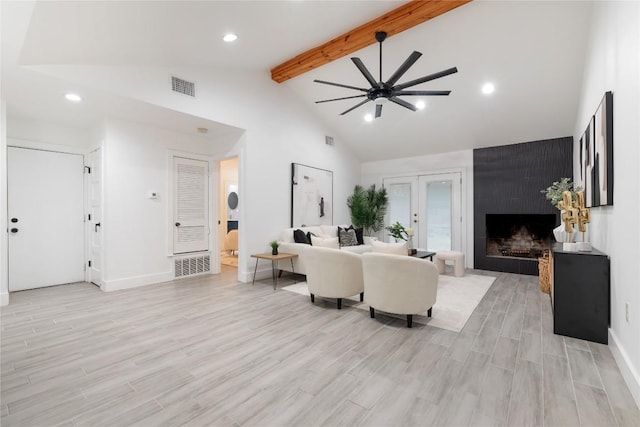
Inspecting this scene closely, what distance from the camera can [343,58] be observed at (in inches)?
198

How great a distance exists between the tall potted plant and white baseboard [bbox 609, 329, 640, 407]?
538cm

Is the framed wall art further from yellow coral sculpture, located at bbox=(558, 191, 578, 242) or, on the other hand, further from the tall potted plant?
yellow coral sculpture, located at bbox=(558, 191, 578, 242)


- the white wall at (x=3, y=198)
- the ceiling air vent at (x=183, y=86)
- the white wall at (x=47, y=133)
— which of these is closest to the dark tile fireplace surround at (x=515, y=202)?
the ceiling air vent at (x=183, y=86)

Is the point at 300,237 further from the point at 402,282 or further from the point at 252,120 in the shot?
the point at 402,282

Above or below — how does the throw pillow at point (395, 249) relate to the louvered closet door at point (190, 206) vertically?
below

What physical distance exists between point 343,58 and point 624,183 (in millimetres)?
4185

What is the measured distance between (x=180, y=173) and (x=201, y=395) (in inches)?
168

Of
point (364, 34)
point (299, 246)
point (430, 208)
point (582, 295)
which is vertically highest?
point (364, 34)

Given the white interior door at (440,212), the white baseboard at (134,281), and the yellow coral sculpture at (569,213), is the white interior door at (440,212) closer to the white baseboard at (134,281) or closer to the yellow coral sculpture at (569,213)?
the yellow coral sculpture at (569,213)

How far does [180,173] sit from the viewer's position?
5.32m

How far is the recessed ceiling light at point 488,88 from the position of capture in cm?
492

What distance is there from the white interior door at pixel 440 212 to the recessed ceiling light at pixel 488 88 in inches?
83.2

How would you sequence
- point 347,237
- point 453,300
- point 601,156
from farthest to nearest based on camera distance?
point 347,237 < point 453,300 < point 601,156

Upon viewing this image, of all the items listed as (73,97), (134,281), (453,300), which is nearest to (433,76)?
(453,300)
